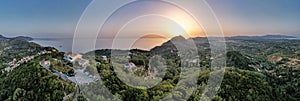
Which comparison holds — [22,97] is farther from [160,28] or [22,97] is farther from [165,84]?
[160,28]

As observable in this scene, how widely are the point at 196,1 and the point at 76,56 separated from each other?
9.89 metres

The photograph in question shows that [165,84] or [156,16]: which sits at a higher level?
[156,16]

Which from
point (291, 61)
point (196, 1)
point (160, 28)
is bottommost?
point (291, 61)

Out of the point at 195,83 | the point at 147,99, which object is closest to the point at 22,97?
the point at 147,99

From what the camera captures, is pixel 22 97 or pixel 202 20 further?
pixel 22 97

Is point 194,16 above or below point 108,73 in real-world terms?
above

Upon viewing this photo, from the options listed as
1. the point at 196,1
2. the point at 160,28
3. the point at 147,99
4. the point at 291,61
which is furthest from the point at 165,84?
the point at 291,61

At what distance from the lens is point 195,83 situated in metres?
9.95

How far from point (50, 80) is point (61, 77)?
1.65ft

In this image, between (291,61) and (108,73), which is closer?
(108,73)

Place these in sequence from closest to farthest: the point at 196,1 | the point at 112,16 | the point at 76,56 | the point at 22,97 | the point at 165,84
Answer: the point at 112,16
the point at 196,1
the point at 165,84
the point at 22,97
the point at 76,56

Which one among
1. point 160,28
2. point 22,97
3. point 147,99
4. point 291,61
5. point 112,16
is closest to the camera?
point 112,16

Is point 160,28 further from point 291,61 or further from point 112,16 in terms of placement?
point 291,61

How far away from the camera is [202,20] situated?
573cm
